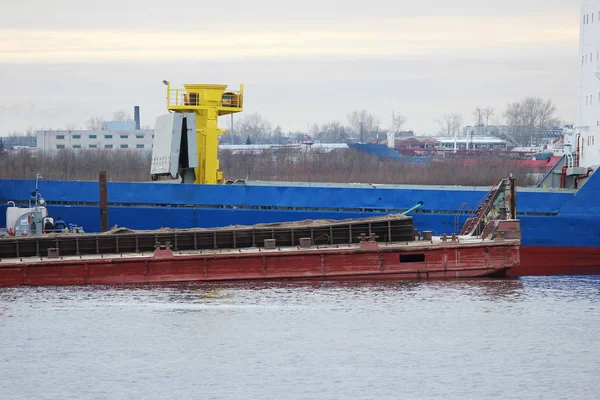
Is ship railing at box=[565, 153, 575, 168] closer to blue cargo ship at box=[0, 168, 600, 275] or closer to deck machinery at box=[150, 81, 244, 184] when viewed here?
blue cargo ship at box=[0, 168, 600, 275]

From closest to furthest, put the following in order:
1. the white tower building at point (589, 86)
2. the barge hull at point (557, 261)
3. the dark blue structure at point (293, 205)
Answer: the barge hull at point (557, 261)
the dark blue structure at point (293, 205)
the white tower building at point (589, 86)

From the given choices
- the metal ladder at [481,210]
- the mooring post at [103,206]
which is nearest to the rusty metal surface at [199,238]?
the metal ladder at [481,210]

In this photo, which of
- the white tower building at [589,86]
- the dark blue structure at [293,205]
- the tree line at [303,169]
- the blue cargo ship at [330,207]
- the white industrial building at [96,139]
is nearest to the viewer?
the blue cargo ship at [330,207]

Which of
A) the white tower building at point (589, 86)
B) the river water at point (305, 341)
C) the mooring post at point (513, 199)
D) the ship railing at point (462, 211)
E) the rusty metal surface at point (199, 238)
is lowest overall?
the river water at point (305, 341)

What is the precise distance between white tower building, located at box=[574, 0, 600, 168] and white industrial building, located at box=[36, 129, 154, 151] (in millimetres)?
68175

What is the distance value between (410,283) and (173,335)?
7741 mm

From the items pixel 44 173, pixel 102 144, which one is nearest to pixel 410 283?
pixel 44 173

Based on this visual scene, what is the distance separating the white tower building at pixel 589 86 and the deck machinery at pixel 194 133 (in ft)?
38.7

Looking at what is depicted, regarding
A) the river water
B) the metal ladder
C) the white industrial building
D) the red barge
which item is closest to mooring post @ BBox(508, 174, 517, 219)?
the red barge

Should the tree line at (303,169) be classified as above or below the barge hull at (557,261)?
above

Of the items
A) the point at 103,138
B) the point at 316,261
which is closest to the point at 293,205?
the point at 316,261

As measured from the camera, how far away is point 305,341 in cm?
2397

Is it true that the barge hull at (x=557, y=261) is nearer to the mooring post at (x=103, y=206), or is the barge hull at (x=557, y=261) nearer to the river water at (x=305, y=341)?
the river water at (x=305, y=341)

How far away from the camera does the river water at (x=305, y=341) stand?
21.0m
